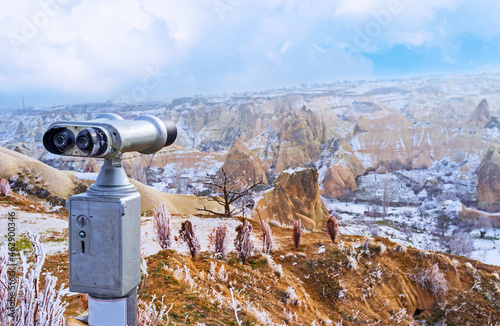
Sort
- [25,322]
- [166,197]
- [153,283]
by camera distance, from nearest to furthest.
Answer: [25,322] < [153,283] < [166,197]

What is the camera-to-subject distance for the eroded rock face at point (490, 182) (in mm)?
21438

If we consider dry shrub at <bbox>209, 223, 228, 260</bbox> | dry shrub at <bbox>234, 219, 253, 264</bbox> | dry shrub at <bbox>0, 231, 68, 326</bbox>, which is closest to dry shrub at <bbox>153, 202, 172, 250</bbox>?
dry shrub at <bbox>209, 223, 228, 260</bbox>

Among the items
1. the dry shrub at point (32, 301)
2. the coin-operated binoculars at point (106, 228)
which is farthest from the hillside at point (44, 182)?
the coin-operated binoculars at point (106, 228)

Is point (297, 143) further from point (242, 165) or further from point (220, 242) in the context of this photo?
point (220, 242)

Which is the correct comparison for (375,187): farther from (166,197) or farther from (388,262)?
(388,262)

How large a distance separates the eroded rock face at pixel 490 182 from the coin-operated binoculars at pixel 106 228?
80.0 feet

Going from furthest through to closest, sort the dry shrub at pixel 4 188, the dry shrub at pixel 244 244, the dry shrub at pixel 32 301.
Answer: the dry shrub at pixel 4 188 → the dry shrub at pixel 244 244 → the dry shrub at pixel 32 301

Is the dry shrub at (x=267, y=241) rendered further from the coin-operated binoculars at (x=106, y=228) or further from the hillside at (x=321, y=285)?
the coin-operated binoculars at (x=106, y=228)

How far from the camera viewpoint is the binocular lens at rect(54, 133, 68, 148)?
1319 mm

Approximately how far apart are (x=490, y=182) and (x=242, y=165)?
48.2 feet

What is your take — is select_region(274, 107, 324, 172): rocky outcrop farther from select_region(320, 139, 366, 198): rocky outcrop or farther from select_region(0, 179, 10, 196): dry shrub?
select_region(0, 179, 10, 196): dry shrub

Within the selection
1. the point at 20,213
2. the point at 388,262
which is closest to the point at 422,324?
the point at 388,262

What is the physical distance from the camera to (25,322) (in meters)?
1.78

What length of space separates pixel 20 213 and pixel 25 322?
7.46m
